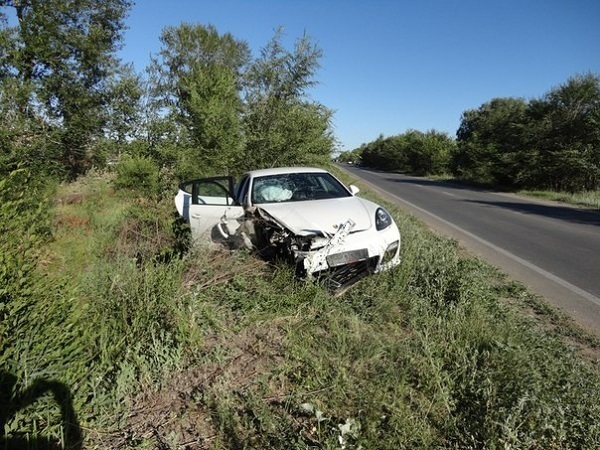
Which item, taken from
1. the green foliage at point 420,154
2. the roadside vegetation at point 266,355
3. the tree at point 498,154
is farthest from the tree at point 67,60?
the green foliage at point 420,154

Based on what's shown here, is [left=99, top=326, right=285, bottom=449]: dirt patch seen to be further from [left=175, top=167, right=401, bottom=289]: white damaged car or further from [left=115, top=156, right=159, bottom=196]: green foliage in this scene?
[left=115, top=156, right=159, bottom=196]: green foliage

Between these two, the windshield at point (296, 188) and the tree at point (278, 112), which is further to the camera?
the tree at point (278, 112)

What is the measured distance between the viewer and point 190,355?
105 inches

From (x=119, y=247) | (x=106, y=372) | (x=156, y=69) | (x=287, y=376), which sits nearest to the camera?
(x=106, y=372)

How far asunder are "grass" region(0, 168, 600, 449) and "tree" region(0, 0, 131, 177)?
39.7 ft

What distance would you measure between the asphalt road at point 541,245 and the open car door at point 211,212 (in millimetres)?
3840

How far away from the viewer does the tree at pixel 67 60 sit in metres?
12.3

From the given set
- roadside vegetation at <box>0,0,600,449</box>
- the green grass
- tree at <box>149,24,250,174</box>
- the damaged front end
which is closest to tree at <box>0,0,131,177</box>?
tree at <box>149,24,250,174</box>

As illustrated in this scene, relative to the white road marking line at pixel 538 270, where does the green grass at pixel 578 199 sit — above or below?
above

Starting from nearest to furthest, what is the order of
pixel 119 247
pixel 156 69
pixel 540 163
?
1. pixel 119 247
2. pixel 156 69
3. pixel 540 163

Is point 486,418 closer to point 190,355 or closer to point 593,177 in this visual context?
point 190,355

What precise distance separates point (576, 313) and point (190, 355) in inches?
153

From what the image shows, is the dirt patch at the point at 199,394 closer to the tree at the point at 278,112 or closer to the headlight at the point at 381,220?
the headlight at the point at 381,220

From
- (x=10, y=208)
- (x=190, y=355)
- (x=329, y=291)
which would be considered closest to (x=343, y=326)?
(x=329, y=291)
